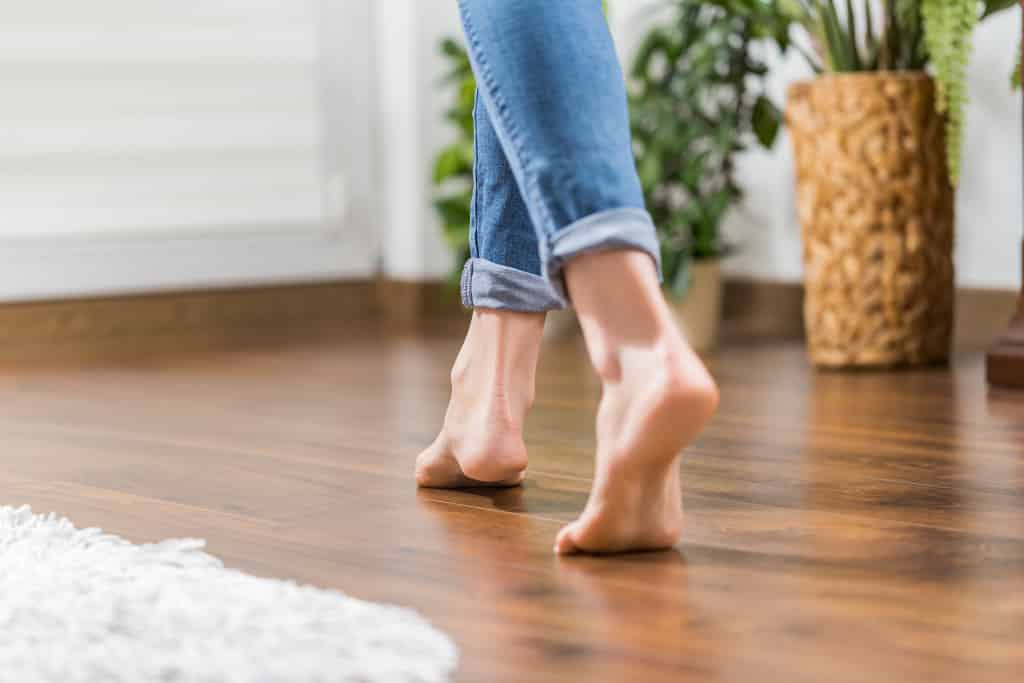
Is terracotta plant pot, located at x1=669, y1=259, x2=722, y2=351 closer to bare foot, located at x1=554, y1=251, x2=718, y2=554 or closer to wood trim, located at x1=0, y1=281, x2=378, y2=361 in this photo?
wood trim, located at x1=0, y1=281, x2=378, y2=361

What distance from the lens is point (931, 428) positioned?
1547 millimetres

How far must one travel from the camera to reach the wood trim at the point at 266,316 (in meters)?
2.60

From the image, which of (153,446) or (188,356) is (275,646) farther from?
(188,356)

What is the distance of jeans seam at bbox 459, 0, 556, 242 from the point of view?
0.92m

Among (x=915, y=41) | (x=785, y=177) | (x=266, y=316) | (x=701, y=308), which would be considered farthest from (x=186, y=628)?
(x=266, y=316)

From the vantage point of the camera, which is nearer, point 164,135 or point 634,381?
point 634,381

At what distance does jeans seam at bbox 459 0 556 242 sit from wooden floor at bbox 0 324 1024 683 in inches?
8.9

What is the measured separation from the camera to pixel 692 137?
2438 mm

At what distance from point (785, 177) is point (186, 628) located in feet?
6.49

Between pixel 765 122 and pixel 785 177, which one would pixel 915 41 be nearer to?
pixel 765 122

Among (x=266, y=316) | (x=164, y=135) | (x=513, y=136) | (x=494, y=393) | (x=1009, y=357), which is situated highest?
(x=513, y=136)

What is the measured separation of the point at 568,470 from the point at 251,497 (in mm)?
280

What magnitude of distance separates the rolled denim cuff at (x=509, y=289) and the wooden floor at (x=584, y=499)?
0.16 meters

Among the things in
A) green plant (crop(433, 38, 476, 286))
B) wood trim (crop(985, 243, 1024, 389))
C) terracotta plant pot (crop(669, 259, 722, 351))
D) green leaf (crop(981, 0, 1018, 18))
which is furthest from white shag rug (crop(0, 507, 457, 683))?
green plant (crop(433, 38, 476, 286))
